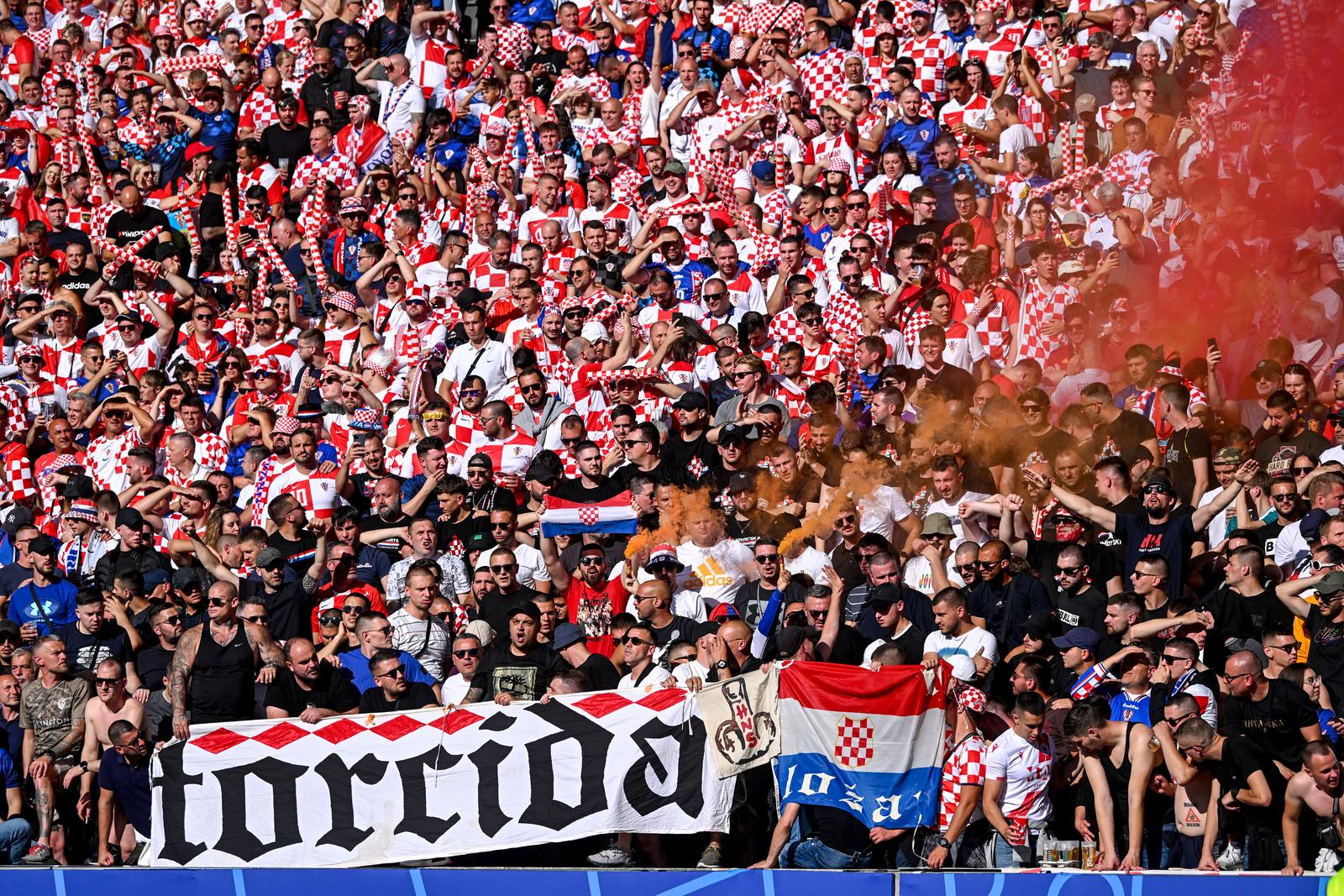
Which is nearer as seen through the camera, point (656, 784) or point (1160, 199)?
point (656, 784)

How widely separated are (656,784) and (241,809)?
239cm

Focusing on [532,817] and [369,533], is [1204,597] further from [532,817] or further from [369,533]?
[369,533]

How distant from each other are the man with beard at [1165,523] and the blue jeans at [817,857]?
8.15 ft

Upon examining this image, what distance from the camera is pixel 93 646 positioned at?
44.2 ft

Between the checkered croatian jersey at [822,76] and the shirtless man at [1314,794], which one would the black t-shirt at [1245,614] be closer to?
the shirtless man at [1314,794]

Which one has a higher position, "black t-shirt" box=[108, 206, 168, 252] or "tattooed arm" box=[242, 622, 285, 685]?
"black t-shirt" box=[108, 206, 168, 252]

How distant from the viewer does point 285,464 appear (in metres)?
15.0

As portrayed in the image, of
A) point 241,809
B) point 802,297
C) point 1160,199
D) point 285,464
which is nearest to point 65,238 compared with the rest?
point 285,464

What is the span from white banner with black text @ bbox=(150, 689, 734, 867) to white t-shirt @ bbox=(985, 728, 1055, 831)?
1516 millimetres

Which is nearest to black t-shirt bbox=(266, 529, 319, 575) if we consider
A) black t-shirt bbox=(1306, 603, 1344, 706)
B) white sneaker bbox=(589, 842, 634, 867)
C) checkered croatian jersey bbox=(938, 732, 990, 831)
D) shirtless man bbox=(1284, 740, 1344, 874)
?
white sneaker bbox=(589, 842, 634, 867)

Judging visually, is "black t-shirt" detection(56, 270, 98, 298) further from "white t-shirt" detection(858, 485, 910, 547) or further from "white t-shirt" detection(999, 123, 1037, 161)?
"white t-shirt" detection(858, 485, 910, 547)

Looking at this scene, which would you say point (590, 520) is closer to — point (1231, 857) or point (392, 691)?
point (392, 691)

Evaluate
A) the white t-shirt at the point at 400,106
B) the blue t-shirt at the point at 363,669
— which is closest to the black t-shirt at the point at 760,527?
the blue t-shirt at the point at 363,669

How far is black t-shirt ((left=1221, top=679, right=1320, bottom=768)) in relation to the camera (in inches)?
397
